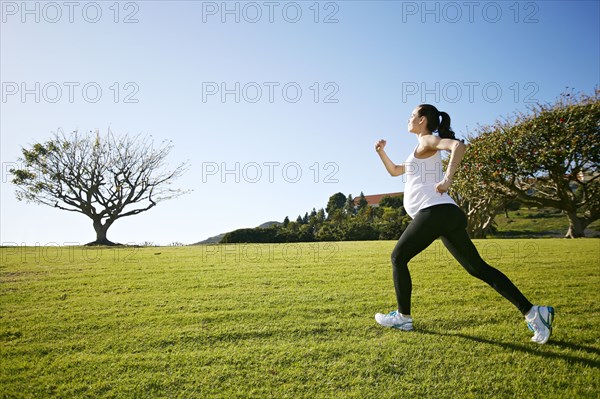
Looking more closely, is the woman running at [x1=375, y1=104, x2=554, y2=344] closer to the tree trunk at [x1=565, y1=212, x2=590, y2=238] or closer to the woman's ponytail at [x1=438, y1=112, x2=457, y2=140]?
the woman's ponytail at [x1=438, y1=112, x2=457, y2=140]

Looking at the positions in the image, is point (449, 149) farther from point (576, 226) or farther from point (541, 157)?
point (576, 226)

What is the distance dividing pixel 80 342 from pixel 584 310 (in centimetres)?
610

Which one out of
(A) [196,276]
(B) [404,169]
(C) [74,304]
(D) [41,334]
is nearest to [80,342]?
(D) [41,334]

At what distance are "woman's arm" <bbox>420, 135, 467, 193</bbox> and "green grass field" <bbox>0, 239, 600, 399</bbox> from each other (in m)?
1.58

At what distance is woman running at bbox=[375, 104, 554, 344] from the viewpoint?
11.7 ft

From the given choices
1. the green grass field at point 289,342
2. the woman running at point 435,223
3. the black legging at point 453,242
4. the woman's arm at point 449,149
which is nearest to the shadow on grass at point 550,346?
the green grass field at point 289,342

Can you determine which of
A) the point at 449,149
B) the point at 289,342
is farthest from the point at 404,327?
the point at 449,149

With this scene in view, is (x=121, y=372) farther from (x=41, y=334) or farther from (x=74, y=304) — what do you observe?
(x=74, y=304)

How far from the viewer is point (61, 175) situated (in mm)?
30516

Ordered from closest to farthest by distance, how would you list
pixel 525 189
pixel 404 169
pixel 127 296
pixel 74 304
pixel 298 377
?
1. pixel 298 377
2. pixel 404 169
3. pixel 74 304
4. pixel 127 296
5. pixel 525 189

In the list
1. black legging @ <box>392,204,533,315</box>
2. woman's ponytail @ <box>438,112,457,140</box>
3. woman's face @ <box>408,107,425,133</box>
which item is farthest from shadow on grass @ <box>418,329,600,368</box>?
woman's face @ <box>408,107,425,133</box>

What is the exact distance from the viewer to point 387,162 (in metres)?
4.57

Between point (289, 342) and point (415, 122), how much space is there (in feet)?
9.42

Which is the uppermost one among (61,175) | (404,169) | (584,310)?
(61,175)
